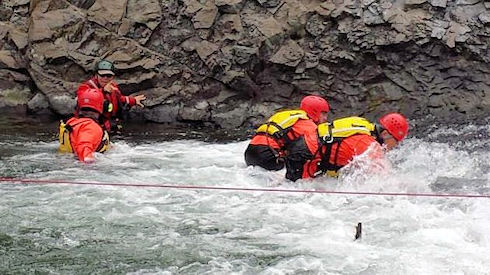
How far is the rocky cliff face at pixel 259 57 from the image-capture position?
11.5m

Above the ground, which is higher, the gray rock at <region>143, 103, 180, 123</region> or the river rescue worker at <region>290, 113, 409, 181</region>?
the gray rock at <region>143, 103, 180, 123</region>

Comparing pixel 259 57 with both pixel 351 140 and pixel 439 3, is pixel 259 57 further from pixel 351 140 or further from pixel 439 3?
pixel 351 140

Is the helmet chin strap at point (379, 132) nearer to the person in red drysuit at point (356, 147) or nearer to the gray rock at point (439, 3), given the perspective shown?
the person in red drysuit at point (356, 147)

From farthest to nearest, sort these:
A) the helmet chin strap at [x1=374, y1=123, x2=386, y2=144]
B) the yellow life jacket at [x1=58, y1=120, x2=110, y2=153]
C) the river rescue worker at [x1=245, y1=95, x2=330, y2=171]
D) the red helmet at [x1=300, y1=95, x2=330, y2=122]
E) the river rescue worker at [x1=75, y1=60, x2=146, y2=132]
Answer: the river rescue worker at [x1=75, y1=60, x2=146, y2=132], the yellow life jacket at [x1=58, y1=120, x2=110, y2=153], the red helmet at [x1=300, y1=95, x2=330, y2=122], the river rescue worker at [x1=245, y1=95, x2=330, y2=171], the helmet chin strap at [x1=374, y1=123, x2=386, y2=144]

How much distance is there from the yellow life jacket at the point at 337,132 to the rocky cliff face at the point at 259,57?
438cm

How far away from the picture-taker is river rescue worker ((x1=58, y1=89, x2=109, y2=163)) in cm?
835

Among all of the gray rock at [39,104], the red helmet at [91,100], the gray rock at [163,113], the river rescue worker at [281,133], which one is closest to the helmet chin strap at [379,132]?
the river rescue worker at [281,133]

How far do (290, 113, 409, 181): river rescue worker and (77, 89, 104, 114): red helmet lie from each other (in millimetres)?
3240

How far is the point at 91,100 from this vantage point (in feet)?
28.9

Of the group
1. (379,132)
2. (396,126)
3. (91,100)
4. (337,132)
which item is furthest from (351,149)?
(91,100)

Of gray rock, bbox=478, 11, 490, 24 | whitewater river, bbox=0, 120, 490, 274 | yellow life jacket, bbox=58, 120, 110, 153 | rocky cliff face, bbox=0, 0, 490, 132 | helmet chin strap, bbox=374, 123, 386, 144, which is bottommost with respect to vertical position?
whitewater river, bbox=0, 120, 490, 274

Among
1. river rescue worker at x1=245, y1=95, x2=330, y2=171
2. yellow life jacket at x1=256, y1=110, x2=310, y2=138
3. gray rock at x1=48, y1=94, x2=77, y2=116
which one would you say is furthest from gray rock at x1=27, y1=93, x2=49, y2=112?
yellow life jacket at x1=256, y1=110, x2=310, y2=138

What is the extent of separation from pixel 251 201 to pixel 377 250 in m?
1.83

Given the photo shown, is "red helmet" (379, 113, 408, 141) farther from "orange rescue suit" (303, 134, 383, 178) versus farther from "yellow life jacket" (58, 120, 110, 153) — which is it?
"yellow life jacket" (58, 120, 110, 153)
